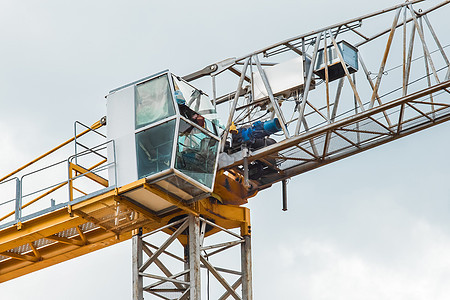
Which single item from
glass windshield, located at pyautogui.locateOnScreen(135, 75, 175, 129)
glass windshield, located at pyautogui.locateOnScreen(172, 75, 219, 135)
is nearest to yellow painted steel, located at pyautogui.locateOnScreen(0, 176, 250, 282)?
glass windshield, located at pyautogui.locateOnScreen(135, 75, 175, 129)

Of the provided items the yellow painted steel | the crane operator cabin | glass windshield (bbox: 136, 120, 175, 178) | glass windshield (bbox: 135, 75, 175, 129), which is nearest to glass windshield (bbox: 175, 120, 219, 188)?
the crane operator cabin

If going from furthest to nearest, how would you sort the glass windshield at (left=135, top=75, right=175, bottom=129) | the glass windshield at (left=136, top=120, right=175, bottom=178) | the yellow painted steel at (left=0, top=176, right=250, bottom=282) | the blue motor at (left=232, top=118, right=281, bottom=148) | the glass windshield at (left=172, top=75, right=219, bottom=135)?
1. the blue motor at (left=232, top=118, right=281, bottom=148)
2. the yellow painted steel at (left=0, top=176, right=250, bottom=282)
3. the glass windshield at (left=172, top=75, right=219, bottom=135)
4. the glass windshield at (left=135, top=75, right=175, bottom=129)
5. the glass windshield at (left=136, top=120, right=175, bottom=178)

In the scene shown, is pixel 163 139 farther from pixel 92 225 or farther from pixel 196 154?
pixel 92 225

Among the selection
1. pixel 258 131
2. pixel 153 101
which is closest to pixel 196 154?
pixel 153 101

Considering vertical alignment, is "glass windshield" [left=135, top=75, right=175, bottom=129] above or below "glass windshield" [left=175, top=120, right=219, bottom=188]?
above

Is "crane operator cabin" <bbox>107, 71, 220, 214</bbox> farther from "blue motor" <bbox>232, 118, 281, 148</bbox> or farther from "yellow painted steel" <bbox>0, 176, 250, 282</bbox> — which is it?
"blue motor" <bbox>232, 118, 281, 148</bbox>

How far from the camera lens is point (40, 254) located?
38656 mm

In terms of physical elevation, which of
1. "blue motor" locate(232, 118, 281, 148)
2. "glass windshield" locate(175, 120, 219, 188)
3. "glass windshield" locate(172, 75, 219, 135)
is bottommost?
"glass windshield" locate(175, 120, 219, 188)

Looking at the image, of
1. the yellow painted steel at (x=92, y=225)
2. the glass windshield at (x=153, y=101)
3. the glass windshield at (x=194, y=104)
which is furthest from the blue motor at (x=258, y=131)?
the glass windshield at (x=153, y=101)

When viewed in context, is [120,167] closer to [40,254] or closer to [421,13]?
[40,254]

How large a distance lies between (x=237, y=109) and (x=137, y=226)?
14.8 ft

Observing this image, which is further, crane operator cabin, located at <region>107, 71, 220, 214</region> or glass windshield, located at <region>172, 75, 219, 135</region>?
glass windshield, located at <region>172, 75, 219, 135</region>

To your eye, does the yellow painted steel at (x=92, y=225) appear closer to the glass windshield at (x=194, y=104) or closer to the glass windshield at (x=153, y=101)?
the glass windshield at (x=153, y=101)

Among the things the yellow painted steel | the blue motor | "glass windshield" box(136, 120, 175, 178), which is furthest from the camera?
the blue motor
